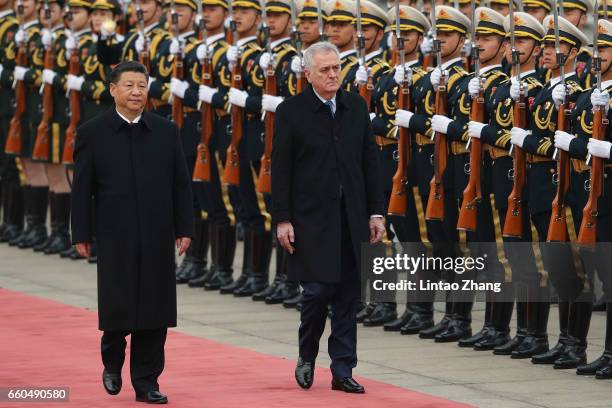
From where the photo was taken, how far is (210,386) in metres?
9.79

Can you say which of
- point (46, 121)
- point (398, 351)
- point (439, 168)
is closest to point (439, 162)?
point (439, 168)

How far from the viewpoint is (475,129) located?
11.3 meters

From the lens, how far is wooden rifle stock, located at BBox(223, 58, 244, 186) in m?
13.6

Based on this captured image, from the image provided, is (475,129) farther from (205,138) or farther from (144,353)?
(205,138)

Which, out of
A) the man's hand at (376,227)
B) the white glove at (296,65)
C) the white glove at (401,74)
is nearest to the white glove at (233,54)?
the white glove at (296,65)

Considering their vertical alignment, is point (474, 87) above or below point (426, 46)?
below

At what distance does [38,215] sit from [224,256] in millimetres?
2977

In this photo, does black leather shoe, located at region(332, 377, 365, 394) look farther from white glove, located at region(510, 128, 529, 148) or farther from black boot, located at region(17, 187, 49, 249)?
black boot, located at region(17, 187, 49, 249)

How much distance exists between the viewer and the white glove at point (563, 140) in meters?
10.5

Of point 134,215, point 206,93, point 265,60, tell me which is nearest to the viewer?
point 134,215

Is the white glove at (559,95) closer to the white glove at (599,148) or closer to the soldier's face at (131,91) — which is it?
the white glove at (599,148)

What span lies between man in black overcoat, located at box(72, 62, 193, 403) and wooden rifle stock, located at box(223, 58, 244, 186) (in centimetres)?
433

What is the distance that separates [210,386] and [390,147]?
3.09m

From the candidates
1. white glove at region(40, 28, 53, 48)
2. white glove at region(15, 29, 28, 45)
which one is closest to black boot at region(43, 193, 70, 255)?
white glove at region(40, 28, 53, 48)
